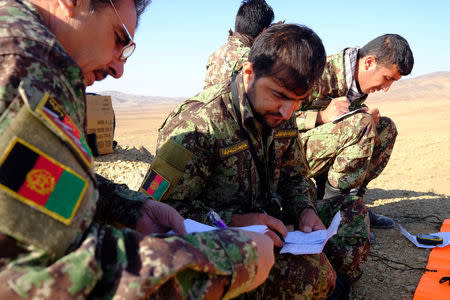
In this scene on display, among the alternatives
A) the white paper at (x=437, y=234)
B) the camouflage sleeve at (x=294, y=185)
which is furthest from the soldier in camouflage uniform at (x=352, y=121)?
the camouflage sleeve at (x=294, y=185)

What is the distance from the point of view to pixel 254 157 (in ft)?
7.39

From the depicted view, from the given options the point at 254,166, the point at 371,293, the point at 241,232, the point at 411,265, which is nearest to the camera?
the point at 241,232

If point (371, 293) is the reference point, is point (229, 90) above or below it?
above

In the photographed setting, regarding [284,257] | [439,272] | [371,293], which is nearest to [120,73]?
[284,257]

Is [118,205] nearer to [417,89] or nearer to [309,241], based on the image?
[309,241]

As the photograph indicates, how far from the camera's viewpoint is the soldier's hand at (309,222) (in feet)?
7.24

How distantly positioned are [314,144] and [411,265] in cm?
138

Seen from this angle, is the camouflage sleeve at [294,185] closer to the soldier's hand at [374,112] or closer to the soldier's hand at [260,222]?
the soldier's hand at [260,222]

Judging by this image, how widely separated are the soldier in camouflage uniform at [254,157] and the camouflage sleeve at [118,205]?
0.33m

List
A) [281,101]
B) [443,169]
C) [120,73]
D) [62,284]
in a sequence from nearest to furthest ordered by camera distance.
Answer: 1. [62,284]
2. [120,73]
3. [281,101]
4. [443,169]

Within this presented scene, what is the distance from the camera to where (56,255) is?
89 centimetres

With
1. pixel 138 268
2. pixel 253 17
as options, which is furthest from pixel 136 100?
pixel 138 268

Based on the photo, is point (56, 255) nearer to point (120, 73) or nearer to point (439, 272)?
point (120, 73)

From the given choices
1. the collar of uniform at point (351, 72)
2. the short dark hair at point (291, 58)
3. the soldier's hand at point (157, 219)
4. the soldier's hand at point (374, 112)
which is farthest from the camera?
the collar of uniform at point (351, 72)
